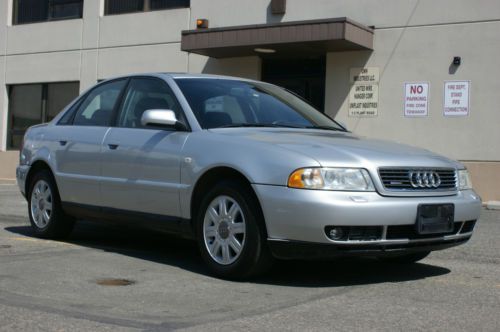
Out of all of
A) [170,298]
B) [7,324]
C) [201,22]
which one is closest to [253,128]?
[170,298]

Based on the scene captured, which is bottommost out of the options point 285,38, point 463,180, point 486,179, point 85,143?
point 486,179

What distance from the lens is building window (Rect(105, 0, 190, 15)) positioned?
Result: 18491 mm

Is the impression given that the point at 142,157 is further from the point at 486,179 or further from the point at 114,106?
the point at 486,179

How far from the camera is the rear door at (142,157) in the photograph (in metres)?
5.96

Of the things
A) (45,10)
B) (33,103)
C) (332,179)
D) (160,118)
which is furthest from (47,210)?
(45,10)

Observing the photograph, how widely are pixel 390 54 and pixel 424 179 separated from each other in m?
10.4

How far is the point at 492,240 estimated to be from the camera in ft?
26.6

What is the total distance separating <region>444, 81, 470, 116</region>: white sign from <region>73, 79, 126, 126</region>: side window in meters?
9.09

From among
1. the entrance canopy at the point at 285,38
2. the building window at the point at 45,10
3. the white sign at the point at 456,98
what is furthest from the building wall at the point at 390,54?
the building window at the point at 45,10

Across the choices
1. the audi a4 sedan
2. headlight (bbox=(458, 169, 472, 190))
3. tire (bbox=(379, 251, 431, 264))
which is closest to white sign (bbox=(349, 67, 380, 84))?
the audi a4 sedan

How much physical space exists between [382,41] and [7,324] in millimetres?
12533

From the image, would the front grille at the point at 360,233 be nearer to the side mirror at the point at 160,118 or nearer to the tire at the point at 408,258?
the tire at the point at 408,258

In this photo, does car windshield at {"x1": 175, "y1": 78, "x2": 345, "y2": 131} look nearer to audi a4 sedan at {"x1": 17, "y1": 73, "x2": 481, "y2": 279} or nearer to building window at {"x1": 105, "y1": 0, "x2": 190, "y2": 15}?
audi a4 sedan at {"x1": 17, "y1": 73, "x2": 481, "y2": 279}

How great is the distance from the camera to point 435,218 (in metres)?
5.22
